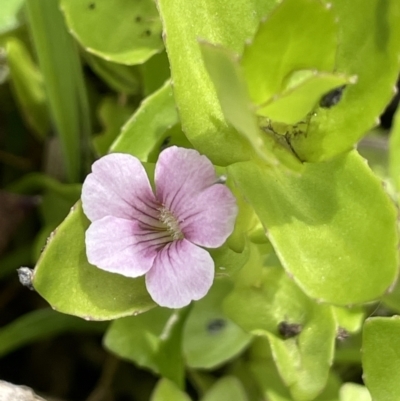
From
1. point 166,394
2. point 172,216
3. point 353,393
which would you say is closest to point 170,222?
point 172,216

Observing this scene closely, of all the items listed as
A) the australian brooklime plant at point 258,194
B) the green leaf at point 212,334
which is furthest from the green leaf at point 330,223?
the green leaf at point 212,334

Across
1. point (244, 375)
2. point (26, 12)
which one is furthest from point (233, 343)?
point (26, 12)

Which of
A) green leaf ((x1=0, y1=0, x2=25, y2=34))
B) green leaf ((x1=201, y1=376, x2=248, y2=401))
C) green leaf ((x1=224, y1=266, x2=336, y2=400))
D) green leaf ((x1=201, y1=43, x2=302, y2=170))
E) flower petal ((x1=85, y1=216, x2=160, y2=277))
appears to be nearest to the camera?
green leaf ((x1=201, y1=43, x2=302, y2=170))

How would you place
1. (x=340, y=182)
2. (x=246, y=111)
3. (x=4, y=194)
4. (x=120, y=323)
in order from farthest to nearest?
(x=4, y=194) < (x=120, y=323) < (x=340, y=182) < (x=246, y=111)

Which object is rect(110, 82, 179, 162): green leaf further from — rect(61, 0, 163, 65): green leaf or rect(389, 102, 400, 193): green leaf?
rect(389, 102, 400, 193): green leaf

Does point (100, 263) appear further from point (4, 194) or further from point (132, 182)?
point (4, 194)

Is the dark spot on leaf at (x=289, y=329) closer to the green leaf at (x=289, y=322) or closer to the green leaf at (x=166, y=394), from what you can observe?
the green leaf at (x=289, y=322)

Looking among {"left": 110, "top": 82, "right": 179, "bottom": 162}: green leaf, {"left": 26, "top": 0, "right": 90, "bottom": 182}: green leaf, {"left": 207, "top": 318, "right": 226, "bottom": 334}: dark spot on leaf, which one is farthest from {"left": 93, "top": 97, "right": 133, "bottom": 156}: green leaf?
{"left": 207, "top": 318, "right": 226, "bottom": 334}: dark spot on leaf

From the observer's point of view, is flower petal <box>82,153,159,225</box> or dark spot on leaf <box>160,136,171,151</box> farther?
dark spot on leaf <box>160,136,171,151</box>
